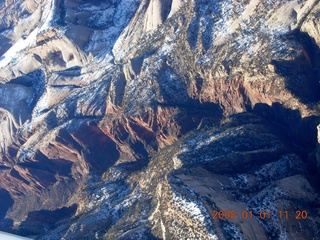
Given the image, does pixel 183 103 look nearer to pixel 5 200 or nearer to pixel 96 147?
pixel 96 147

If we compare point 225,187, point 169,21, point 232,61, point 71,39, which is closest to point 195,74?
point 232,61

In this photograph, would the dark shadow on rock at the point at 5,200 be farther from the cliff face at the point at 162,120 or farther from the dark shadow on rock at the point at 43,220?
the dark shadow on rock at the point at 43,220

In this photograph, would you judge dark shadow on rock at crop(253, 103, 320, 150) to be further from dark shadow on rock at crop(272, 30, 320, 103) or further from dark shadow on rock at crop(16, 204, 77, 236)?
dark shadow on rock at crop(16, 204, 77, 236)

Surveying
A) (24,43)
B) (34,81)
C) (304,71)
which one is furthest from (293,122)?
(24,43)

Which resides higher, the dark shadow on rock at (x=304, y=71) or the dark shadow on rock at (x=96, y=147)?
the dark shadow on rock at (x=304, y=71)

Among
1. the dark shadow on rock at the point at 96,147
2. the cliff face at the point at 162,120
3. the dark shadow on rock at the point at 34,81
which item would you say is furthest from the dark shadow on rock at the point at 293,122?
the dark shadow on rock at the point at 34,81

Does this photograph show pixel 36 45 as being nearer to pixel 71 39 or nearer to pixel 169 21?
pixel 71 39
